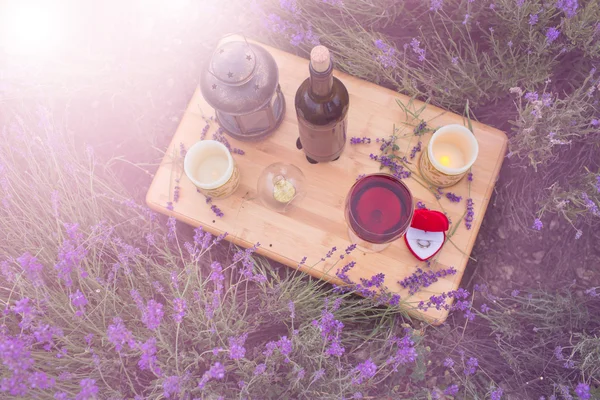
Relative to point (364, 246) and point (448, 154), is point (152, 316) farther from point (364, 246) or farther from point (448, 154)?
point (448, 154)

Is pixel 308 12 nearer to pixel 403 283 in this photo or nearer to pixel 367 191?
pixel 367 191

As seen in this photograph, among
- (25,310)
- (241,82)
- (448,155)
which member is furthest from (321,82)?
(25,310)

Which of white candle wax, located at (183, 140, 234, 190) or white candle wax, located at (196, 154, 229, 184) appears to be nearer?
white candle wax, located at (183, 140, 234, 190)

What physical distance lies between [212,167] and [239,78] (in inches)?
→ 16.6

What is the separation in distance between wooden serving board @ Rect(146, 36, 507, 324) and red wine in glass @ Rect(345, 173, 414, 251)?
27cm

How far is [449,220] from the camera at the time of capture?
5.73ft

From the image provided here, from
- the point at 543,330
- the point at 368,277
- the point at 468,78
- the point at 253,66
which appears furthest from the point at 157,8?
the point at 543,330

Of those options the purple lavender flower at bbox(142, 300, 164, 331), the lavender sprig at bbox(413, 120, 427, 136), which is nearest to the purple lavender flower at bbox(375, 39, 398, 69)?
the lavender sprig at bbox(413, 120, 427, 136)

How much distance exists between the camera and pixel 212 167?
174cm

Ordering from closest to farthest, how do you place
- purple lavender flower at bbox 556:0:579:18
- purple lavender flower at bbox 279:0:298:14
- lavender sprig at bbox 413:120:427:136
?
purple lavender flower at bbox 556:0:579:18 < lavender sprig at bbox 413:120:427:136 < purple lavender flower at bbox 279:0:298:14

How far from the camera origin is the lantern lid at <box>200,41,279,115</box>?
1422 mm

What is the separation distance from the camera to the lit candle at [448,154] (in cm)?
161

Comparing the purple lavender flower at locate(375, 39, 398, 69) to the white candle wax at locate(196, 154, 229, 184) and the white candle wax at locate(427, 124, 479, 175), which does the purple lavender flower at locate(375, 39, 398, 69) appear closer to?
the white candle wax at locate(427, 124, 479, 175)

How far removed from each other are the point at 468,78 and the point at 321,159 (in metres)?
0.68
